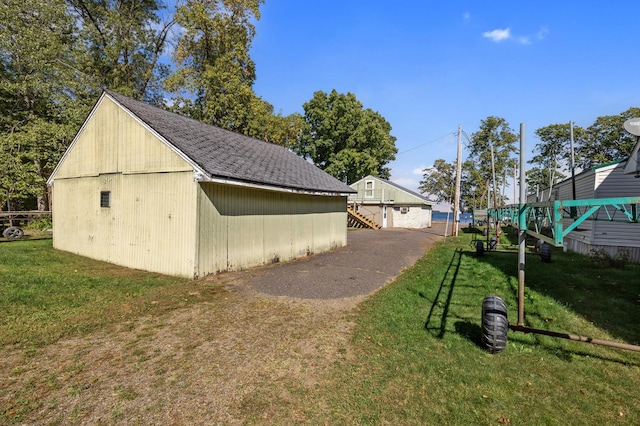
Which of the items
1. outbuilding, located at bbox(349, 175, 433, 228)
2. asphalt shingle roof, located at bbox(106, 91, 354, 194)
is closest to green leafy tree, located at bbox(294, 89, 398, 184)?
outbuilding, located at bbox(349, 175, 433, 228)

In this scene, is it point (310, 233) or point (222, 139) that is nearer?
point (222, 139)

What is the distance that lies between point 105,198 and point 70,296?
17.8 ft

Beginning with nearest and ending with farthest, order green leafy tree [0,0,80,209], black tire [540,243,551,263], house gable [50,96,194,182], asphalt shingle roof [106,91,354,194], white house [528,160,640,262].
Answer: asphalt shingle roof [106,91,354,194] < house gable [50,96,194,182] < black tire [540,243,551,263] < white house [528,160,640,262] < green leafy tree [0,0,80,209]

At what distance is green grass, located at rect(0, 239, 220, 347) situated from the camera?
16.8 feet

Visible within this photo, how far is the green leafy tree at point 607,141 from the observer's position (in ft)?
110

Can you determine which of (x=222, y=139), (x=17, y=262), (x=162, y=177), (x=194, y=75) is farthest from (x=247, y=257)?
(x=194, y=75)

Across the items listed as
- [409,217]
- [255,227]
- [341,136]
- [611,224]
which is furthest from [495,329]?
[341,136]

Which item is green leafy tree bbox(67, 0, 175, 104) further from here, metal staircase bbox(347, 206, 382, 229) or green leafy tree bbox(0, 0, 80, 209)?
metal staircase bbox(347, 206, 382, 229)

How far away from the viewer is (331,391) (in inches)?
142

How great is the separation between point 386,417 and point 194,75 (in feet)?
94.4

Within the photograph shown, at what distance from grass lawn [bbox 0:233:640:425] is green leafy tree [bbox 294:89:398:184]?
30.8 metres

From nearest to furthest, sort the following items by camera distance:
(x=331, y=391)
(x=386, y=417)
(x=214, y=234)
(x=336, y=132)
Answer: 1. (x=386, y=417)
2. (x=331, y=391)
3. (x=214, y=234)
4. (x=336, y=132)

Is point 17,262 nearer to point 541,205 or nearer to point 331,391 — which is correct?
point 331,391

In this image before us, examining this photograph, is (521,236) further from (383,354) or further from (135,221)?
(135,221)
